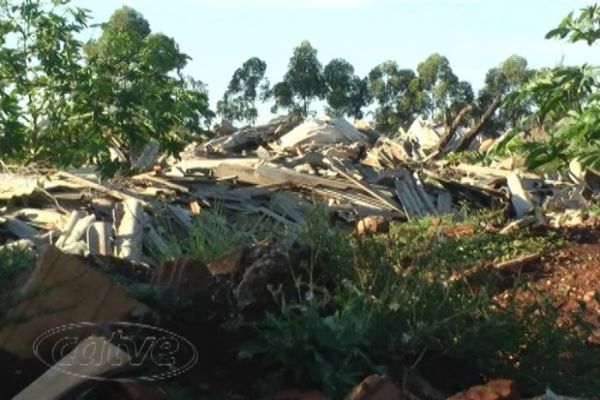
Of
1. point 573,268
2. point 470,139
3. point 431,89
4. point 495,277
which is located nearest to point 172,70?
point 573,268

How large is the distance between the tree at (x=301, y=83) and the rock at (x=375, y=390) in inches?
1455

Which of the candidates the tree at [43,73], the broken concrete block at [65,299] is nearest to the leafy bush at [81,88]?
the tree at [43,73]

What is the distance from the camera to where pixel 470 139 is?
20.7 m

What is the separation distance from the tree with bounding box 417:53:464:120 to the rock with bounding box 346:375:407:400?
3853 cm

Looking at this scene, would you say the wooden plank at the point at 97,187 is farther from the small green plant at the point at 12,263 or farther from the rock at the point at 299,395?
the rock at the point at 299,395

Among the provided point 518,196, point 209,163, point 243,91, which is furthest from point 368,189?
point 243,91

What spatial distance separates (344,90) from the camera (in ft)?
139

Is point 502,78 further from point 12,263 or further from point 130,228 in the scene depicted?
point 12,263

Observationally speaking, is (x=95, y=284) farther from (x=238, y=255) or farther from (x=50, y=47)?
(x=50, y=47)

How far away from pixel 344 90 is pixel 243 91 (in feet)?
14.4

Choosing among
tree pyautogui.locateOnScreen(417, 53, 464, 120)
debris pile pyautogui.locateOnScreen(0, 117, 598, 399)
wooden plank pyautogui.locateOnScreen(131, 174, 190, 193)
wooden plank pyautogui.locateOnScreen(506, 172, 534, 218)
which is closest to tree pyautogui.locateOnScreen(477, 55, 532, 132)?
tree pyautogui.locateOnScreen(417, 53, 464, 120)

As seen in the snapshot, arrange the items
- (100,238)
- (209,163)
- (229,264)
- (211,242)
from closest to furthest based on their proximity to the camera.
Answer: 1. (229,264)
2. (211,242)
3. (100,238)
4. (209,163)

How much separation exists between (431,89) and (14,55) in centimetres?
3308

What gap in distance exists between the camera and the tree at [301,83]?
41.1 m
